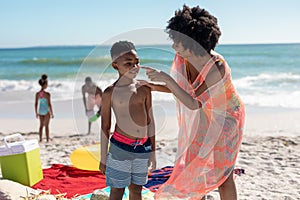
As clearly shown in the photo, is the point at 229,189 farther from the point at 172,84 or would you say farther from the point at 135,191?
the point at 172,84

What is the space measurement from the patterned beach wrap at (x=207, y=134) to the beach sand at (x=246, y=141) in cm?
29

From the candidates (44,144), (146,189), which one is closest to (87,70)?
(146,189)

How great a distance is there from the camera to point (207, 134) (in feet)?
9.57

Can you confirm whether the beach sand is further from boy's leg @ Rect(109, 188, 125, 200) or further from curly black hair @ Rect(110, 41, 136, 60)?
curly black hair @ Rect(110, 41, 136, 60)

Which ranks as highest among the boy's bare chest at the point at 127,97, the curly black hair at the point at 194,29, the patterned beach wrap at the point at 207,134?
the curly black hair at the point at 194,29

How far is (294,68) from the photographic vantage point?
21578mm

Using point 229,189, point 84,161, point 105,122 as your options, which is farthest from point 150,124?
point 84,161

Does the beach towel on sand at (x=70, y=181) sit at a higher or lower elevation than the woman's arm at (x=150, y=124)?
lower

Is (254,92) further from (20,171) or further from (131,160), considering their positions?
(131,160)

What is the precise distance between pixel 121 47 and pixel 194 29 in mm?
503

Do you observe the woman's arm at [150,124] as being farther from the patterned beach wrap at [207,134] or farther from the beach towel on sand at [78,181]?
the beach towel on sand at [78,181]

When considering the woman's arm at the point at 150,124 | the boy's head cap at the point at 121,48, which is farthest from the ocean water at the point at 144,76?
the woman's arm at the point at 150,124

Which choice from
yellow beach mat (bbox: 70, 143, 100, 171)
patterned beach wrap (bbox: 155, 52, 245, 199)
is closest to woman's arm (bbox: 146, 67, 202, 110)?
patterned beach wrap (bbox: 155, 52, 245, 199)

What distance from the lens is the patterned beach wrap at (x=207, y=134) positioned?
274 cm
